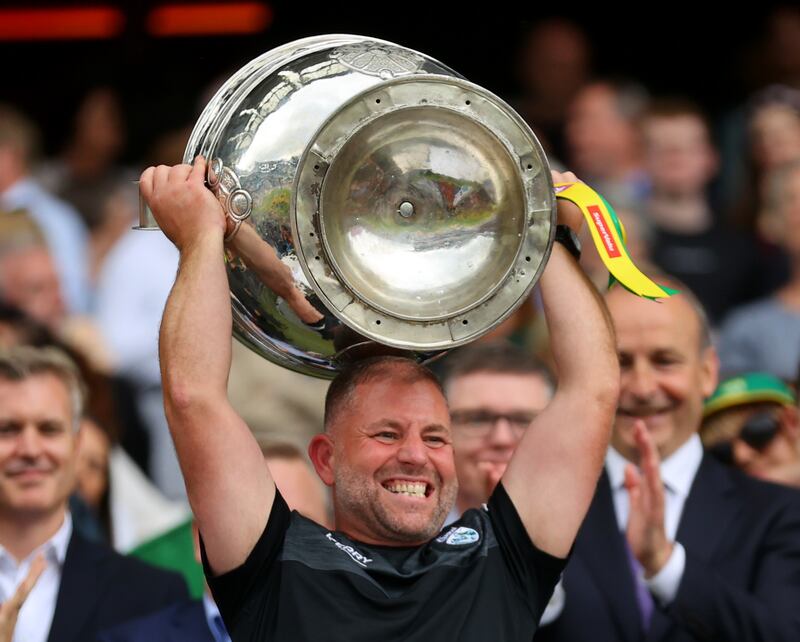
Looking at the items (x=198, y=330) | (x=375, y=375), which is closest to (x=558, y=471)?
(x=375, y=375)

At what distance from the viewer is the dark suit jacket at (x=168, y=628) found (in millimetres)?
5523

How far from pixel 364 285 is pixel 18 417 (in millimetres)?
2031

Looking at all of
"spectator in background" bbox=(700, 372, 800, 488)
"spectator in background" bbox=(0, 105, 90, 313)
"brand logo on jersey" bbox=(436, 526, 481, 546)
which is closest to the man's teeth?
"brand logo on jersey" bbox=(436, 526, 481, 546)

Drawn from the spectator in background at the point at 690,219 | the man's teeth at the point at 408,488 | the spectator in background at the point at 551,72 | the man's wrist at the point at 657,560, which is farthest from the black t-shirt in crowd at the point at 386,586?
the spectator in background at the point at 551,72

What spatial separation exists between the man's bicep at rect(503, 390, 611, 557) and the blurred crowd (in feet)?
3.75

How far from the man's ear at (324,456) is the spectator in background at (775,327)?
2775 mm

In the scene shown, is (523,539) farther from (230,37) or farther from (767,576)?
(230,37)

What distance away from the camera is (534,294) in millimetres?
8188

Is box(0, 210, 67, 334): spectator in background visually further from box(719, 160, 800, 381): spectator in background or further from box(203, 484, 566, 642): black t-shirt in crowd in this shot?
box(203, 484, 566, 642): black t-shirt in crowd

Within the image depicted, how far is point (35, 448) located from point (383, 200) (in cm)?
203

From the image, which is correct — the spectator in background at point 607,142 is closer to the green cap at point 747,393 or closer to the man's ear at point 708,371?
the green cap at point 747,393

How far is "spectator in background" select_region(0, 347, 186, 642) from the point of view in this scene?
19.5 feet

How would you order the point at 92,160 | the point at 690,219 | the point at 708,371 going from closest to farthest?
the point at 708,371 → the point at 690,219 → the point at 92,160

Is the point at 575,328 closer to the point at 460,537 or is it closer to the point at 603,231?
the point at 603,231
